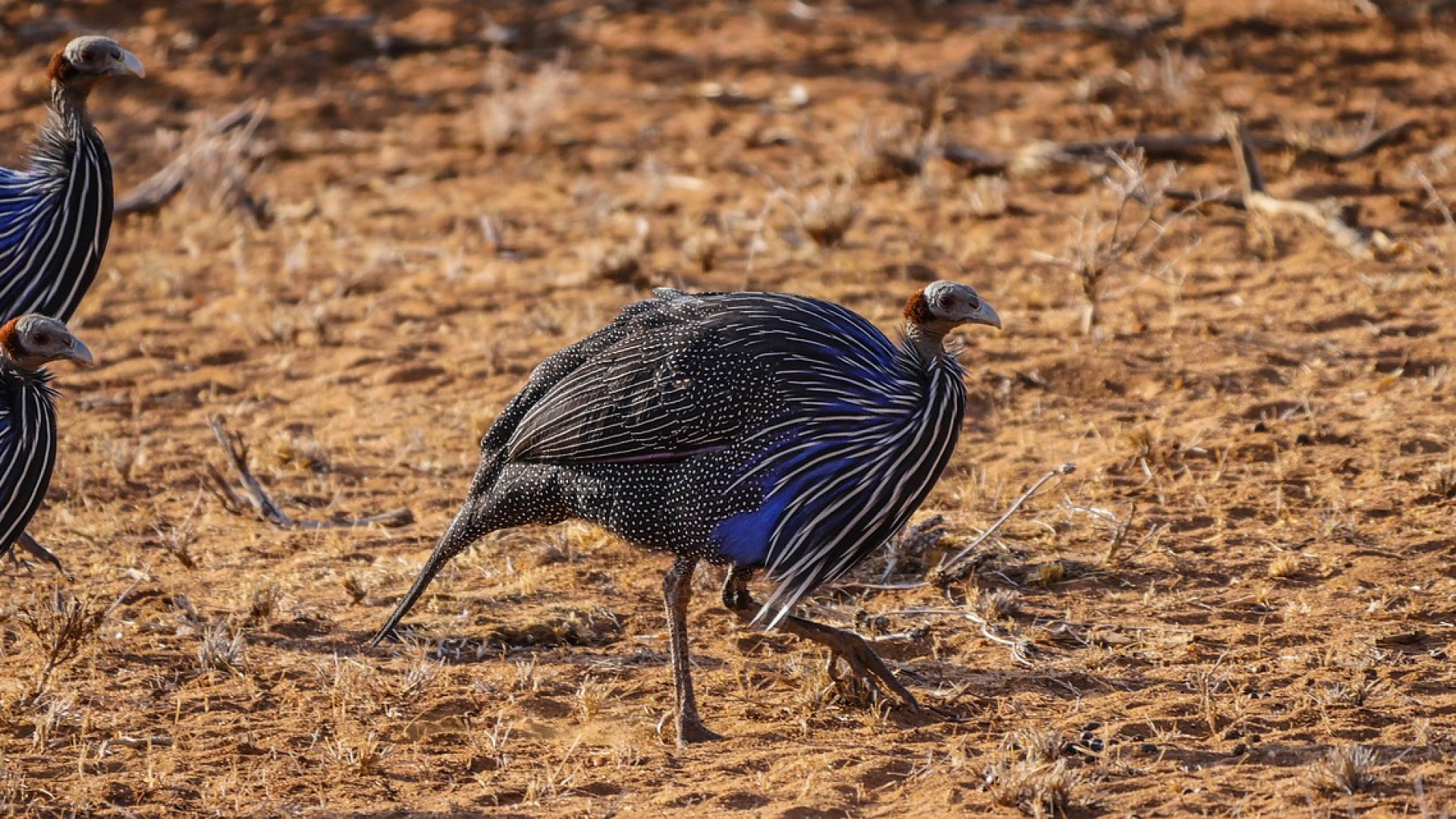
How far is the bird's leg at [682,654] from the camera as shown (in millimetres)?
4137

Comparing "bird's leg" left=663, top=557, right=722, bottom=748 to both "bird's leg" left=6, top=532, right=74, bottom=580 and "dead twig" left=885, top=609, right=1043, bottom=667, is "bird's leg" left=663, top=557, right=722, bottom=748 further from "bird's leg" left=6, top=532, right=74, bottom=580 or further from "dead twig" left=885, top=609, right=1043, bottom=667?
"bird's leg" left=6, top=532, right=74, bottom=580

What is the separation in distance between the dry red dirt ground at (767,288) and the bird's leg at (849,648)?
0.07m

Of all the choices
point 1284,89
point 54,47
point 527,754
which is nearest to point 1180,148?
point 1284,89

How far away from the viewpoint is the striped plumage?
517 centimetres

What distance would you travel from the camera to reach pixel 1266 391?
5.94m

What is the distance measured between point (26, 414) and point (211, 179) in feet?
14.9

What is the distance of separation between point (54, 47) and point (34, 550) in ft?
19.9

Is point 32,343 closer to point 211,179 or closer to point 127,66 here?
point 127,66

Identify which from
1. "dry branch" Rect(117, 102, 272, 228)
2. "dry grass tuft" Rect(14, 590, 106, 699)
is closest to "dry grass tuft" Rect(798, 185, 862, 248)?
"dry branch" Rect(117, 102, 272, 228)

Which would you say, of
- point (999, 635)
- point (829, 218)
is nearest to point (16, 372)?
point (999, 635)

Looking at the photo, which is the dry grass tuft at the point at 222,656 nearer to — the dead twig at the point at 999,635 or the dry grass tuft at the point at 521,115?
the dead twig at the point at 999,635

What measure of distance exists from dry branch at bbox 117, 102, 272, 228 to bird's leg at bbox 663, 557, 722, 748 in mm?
4695

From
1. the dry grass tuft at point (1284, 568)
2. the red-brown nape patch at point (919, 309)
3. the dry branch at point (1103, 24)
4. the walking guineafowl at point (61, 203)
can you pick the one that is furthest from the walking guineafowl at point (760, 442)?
the dry branch at point (1103, 24)

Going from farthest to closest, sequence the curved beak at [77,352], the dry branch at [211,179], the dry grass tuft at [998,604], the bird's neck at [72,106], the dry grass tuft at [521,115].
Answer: the dry grass tuft at [521,115] → the dry branch at [211,179] → the bird's neck at [72,106] → the dry grass tuft at [998,604] → the curved beak at [77,352]
